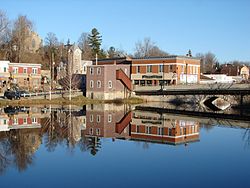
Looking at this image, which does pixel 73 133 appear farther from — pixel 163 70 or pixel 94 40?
pixel 94 40

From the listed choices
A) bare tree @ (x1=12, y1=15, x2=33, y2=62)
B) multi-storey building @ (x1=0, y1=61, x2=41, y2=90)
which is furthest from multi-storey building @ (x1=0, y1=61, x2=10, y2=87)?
bare tree @ (x1=12, y1=15, x2=33, y2=62)

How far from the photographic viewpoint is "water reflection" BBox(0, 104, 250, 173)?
23531 millimetres

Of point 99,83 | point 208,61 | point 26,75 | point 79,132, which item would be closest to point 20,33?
point 26,75

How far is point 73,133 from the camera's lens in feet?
101

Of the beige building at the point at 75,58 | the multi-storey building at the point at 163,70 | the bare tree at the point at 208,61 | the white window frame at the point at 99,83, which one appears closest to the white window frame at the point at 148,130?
the white window frame at the point at 99,83

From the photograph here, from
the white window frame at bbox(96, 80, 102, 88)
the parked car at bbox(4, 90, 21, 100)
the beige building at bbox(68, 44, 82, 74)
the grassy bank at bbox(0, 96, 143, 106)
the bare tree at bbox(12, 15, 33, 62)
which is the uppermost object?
the bare tree at bbox(12, 15, 33, 62)

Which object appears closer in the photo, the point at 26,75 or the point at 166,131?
the point at 166,131

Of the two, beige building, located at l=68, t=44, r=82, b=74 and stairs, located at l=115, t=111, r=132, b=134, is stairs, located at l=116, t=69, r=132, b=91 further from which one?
stairs, located at l=115, t=111, r=132, b=134

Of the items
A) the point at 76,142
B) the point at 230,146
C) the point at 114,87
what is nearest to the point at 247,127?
the point at 230,146

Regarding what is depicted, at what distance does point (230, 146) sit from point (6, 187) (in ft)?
57.7

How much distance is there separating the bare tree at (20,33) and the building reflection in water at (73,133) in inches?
A: 1937

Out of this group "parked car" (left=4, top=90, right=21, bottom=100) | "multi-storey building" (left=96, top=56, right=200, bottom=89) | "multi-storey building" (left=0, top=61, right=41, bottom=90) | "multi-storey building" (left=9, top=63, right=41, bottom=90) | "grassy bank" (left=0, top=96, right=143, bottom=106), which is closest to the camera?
"grassy bank" (left=0, top=96, right=143, bottom=106)

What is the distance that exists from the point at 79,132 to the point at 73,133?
34.8 inches

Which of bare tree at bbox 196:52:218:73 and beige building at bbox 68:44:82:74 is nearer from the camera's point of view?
beige building at bbox 68:44:82:74
